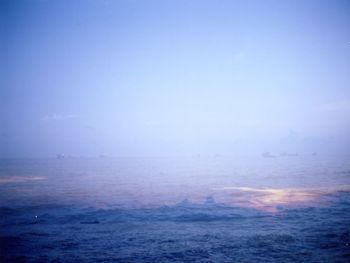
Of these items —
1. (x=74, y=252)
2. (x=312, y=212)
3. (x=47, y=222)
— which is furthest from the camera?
(x=312, y=212)

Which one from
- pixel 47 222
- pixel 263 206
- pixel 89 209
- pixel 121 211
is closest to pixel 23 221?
pixel 47 222

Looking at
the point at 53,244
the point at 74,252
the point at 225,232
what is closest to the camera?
the point at 74,252

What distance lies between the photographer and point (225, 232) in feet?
73.6

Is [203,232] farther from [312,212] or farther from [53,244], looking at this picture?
[312,212]

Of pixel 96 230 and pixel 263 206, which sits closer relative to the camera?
pixel 96 230

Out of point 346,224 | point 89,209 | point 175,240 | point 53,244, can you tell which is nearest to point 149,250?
point 175,240

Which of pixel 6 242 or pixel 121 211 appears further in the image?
pixel 121 211

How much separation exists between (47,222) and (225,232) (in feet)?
59.9

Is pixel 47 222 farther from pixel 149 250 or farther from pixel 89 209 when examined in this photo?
pixel 149 250

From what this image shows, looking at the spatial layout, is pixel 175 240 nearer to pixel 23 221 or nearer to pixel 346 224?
pixel 346 224

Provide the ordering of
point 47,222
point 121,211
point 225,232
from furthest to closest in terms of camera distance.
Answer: point 121,211 → point 47,222 → point 225,232

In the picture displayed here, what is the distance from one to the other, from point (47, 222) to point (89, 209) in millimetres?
7683

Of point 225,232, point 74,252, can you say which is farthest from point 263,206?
point 74,252

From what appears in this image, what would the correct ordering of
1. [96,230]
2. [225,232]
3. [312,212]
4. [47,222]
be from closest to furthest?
[225,232], [96,230], [47,222], [312,212]
